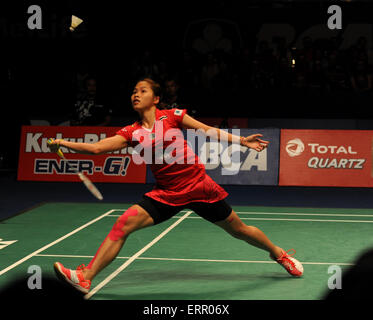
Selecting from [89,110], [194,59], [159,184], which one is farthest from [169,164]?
[194,59]

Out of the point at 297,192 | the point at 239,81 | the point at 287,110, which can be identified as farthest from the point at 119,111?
the point at 297,192

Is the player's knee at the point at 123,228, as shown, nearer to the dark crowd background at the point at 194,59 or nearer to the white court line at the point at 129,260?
the white court line at the point at 129,260

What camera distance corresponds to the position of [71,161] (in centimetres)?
1202

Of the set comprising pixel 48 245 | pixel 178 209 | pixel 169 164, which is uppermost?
pixel 169 164

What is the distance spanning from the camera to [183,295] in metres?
5.14

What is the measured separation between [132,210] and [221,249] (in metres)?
2.16

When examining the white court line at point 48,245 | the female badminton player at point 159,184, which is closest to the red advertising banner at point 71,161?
the white court line at point 48,245

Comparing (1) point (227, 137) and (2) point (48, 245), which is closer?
(1) point (227, 137)

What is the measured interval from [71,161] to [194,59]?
5.02 meters

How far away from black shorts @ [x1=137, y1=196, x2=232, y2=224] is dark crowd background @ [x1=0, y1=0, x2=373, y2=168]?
8481 mm

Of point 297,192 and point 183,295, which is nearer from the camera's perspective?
point 183,295

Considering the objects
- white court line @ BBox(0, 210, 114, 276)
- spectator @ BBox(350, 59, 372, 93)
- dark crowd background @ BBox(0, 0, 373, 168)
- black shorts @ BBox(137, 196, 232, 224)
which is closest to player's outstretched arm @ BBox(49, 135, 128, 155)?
black shorts @ BBox(137, 196, 232, 224)

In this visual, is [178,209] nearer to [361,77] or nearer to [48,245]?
[48,245]
